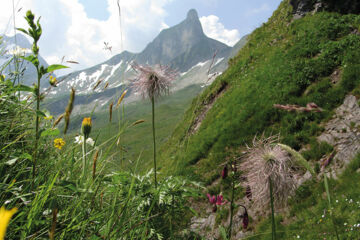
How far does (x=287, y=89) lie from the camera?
38.3 ft

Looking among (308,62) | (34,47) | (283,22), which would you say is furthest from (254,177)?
(283,22)

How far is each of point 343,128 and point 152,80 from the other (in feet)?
25.7

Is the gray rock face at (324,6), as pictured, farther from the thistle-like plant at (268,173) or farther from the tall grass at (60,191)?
the thistle-like plant at (268,173)

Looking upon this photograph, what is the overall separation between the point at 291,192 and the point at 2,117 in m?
2.93

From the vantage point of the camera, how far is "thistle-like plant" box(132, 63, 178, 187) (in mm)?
3797

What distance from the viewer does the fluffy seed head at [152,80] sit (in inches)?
149

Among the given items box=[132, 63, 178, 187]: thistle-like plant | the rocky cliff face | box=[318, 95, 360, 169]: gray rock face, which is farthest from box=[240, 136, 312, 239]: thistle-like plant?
the rocky cliff face

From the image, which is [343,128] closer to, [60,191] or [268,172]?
[268,172]

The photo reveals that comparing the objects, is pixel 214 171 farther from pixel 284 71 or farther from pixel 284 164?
pixel 284 164

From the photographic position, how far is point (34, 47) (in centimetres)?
196

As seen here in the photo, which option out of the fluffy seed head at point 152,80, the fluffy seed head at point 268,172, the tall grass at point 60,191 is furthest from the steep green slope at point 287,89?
the fluffy seed head at point 268,172

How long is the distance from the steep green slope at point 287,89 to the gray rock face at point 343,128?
1.17ft

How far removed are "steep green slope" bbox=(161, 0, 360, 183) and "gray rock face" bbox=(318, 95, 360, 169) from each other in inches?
14.0

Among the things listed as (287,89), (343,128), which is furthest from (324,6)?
(343,128)
